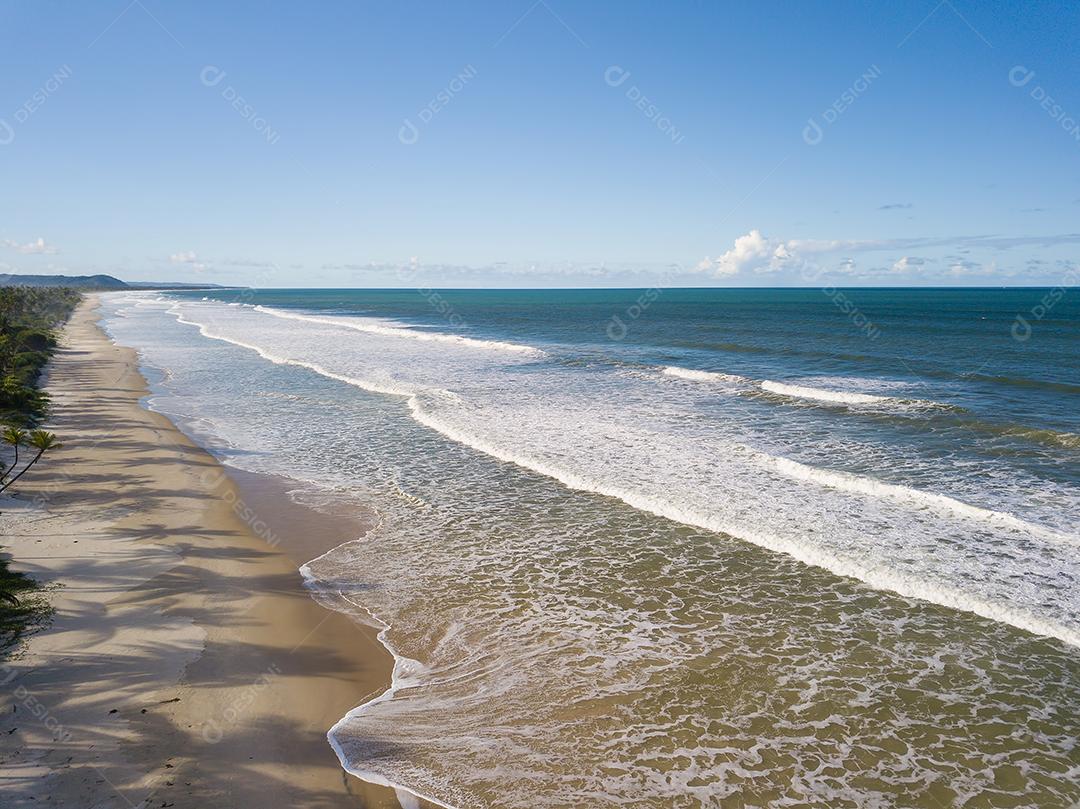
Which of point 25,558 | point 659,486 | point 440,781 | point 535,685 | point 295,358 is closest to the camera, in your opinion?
point 440,781

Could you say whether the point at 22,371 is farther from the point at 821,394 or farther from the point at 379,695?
the point at 821,394

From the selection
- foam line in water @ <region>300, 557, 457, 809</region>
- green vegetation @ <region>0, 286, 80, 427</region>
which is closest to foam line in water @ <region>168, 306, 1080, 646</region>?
foam line in water @ <region>300, 557, 457, 809</region>

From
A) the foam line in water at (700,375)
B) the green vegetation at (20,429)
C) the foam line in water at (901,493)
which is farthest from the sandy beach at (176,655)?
the foam line in water at (700,375)

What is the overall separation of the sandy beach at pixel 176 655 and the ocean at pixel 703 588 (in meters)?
0.50

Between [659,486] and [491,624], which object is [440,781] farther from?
[659,486]

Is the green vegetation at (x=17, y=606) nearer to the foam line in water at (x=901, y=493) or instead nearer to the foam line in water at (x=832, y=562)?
the foam line in water at (x=832, y=562)

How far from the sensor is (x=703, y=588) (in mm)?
9492

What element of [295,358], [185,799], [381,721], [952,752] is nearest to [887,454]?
[952,752]

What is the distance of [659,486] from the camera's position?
13781 mm

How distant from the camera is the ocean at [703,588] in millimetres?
6070

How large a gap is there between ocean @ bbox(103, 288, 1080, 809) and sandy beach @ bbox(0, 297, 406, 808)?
1.64 feet

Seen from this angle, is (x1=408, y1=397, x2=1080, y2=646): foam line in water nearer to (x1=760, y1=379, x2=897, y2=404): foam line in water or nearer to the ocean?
the ocean

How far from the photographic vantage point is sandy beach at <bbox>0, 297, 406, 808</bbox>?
5.62 m

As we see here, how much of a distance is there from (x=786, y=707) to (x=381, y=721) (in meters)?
4.19
